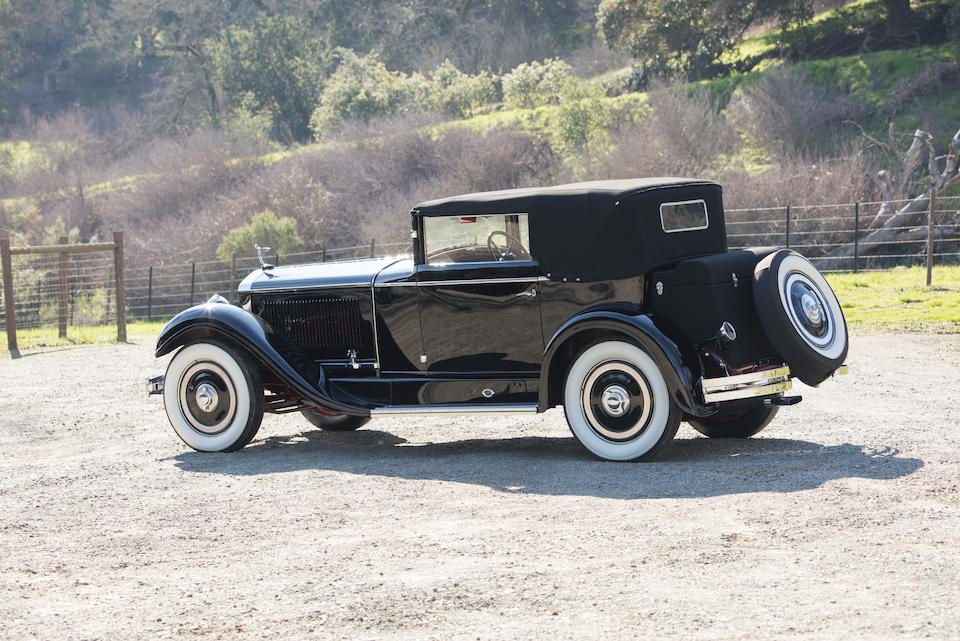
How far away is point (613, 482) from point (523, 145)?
1254 inches

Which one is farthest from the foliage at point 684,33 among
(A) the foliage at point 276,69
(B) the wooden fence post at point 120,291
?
(B) the wooden fence post at point 120,291

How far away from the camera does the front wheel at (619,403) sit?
6.58 metres

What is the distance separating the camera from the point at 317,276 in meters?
8.23

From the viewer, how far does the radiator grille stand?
804 centimetres

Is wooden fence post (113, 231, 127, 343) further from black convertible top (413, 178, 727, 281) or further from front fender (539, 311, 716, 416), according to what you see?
front fender (539, 311, 716, 416)

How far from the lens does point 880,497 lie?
5.51 metres

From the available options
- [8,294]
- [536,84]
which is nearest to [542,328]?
[8,294]

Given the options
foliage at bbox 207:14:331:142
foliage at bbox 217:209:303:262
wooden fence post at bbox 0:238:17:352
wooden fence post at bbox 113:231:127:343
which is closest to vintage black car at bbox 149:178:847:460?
wooden fence post at bbox 0:238:17:352

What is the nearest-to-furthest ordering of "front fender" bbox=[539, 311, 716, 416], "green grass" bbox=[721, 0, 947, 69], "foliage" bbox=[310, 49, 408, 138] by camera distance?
"front fender" bbox=[539, 311, 716, 416]
"green grass" bbox=[721, 0, 947, 69]
"foliage" bbox=[310, 49, 408, 138]

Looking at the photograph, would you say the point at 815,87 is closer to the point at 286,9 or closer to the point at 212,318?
the point at 212,318

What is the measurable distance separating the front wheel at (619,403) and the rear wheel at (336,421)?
Result: 104 inches

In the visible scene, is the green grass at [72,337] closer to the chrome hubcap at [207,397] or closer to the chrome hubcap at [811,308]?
the chrome hubcap at [207,397]

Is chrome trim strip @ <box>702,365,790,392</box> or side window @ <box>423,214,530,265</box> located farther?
side window @ <box>423,214,530,265</box>

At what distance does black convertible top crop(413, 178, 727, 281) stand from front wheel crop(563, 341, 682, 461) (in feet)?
1.93
